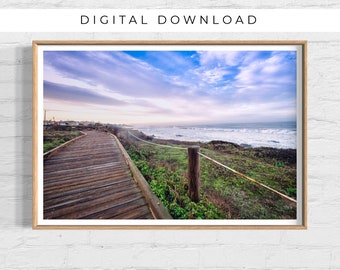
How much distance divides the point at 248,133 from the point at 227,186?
0.33 meters

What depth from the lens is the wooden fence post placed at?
1.41m

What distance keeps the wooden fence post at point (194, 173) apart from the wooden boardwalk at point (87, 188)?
274 mm

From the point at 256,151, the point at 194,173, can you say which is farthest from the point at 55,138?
the point at 256,151

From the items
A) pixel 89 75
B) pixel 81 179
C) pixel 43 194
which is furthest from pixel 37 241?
pixel 89 75

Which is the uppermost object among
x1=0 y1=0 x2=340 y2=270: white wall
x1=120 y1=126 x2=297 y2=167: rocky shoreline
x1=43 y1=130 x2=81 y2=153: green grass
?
x1=43 y1=130 x2=81 y2=153: green grass

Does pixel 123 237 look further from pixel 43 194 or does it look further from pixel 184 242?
pixel 43 194

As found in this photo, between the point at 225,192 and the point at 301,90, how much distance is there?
2.39ft

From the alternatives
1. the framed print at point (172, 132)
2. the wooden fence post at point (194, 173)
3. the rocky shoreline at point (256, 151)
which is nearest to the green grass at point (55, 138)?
the framed print at point (172, 132)

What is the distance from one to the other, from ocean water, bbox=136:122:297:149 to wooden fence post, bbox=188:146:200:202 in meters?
0.09

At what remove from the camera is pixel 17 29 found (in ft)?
4.67

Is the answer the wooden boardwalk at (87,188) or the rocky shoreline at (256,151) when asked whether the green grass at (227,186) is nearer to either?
the rocky shoreline at (256,151)

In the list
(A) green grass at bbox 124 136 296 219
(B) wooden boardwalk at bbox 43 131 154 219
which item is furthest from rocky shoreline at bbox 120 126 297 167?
(B) wooden boardwalk at bbox 43 131 154 219

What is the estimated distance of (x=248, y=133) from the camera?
1.40 meters

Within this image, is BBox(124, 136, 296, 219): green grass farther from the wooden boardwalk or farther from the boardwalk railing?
the wooden boardwalk
